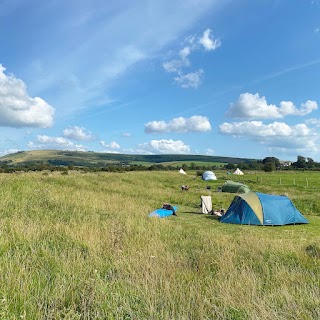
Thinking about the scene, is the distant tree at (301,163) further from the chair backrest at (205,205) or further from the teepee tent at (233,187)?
the chair backrest at (205,205)

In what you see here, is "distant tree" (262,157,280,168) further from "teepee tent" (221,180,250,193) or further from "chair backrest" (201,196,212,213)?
"chair backrest" (201,196,212,213)

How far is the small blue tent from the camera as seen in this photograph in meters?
19.8

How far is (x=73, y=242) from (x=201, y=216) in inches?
592

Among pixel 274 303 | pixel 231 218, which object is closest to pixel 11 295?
pixel 274 303

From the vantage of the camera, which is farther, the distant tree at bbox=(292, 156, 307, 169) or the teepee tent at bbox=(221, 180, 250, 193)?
the distant tree at bbox=(292, 156, 307, 169)

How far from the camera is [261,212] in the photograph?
19.8 m

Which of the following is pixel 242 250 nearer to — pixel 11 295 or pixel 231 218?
pixel 11 295

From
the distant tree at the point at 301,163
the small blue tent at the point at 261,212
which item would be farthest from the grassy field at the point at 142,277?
the distant tree at the point at 301,163

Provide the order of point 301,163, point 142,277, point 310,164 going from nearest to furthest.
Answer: point 142,277 < point 310,164 < point 301,163

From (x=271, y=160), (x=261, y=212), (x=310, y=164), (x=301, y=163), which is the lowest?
(x=261, y=212)

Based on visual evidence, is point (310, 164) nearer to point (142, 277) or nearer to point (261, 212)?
point (261, 212)

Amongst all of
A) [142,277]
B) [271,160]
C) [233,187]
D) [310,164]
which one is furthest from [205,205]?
[271,160]

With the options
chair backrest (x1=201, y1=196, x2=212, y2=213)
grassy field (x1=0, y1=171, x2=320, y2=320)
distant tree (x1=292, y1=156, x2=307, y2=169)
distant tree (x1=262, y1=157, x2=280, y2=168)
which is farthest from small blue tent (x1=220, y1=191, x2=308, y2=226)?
distant tree (x1=262, y1=157, x2=280, y2=168)

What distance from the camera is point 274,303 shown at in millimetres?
4520
